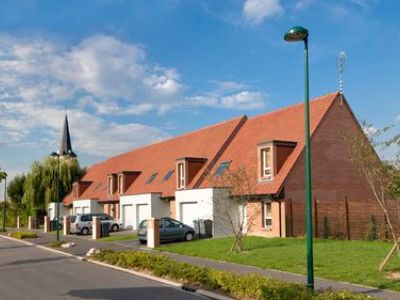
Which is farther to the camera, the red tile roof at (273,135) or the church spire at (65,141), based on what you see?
the church spire at (65,141)

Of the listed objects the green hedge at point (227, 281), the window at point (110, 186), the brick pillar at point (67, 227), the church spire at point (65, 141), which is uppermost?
the church spire at point (65, 141)

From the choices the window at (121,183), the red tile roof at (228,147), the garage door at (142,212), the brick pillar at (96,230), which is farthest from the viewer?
the window at (121,183)

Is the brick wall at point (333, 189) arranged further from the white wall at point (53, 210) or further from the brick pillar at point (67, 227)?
the white wall at point (53, 210)

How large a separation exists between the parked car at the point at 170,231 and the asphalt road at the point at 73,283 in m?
8.32

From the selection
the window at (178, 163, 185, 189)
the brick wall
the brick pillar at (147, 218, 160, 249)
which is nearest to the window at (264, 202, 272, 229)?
the brick wall

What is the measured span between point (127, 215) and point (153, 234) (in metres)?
16.8

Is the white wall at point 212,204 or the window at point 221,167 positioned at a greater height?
the window at point 221,167

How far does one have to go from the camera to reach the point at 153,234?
87.8 feet

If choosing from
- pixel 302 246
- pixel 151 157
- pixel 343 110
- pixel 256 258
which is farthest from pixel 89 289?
pixel 151 157

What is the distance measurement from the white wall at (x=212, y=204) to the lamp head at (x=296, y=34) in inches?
707

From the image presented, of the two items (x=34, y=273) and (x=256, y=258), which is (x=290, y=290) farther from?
(x=34, y=273)

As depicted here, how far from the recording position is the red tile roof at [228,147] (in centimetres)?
2959

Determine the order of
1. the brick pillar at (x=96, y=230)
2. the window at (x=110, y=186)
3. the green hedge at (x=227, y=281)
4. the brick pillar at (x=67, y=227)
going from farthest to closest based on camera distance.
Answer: the window at (x=110, y=186) < the brick pillar at (x=67, y=227) < the brick pillar at (x=96, y=230) < the green hedge at (x=227, y=281)

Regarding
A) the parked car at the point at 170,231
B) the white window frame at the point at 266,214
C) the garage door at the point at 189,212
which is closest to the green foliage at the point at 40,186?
the garage door at the point at 189,212
